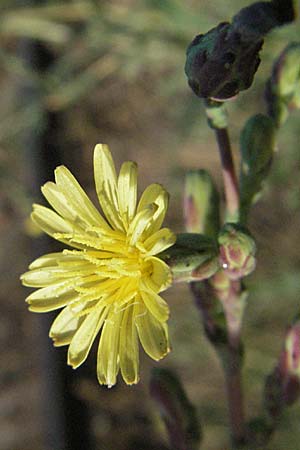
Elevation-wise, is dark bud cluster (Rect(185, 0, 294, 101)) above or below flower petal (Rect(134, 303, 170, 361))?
above

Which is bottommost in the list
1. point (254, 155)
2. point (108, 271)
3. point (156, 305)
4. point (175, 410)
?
point (175, 410)

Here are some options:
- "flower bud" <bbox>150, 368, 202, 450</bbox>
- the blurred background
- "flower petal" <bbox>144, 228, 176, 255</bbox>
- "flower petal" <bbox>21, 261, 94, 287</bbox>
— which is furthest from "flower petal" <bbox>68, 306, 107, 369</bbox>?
the blurred background

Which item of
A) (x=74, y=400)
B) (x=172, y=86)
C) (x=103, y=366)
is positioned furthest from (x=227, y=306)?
(x=74, y=400)

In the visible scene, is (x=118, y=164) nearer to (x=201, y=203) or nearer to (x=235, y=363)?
(x=201, y=203)

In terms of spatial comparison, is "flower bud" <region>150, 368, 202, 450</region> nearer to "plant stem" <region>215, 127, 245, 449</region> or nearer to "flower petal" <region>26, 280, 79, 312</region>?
"plant stem" <region>215, 127, 245, 449</region>

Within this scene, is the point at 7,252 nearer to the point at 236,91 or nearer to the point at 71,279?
the point at 71,279

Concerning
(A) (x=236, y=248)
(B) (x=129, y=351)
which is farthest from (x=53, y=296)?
(A) (x=236, y=248)

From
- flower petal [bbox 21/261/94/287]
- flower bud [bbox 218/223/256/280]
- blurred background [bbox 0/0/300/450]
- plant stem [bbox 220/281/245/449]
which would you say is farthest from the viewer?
blurred background [bbox 0/0/300/450]
